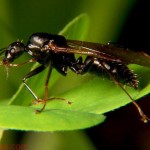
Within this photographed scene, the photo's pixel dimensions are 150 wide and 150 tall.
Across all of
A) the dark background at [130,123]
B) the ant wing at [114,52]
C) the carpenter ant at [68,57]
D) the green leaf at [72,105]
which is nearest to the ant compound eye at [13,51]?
the carpenter ant at [68,57]

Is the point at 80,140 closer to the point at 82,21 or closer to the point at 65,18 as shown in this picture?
the point at 82,21

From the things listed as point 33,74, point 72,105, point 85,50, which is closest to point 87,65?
point 85,50

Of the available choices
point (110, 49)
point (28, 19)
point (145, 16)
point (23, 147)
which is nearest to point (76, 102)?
point (110, 49)

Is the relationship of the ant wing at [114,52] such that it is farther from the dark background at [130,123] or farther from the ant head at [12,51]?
the dark background at [130,123]

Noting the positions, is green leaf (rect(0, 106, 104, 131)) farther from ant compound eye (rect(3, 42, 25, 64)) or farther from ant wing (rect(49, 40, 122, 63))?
ant compound eye (rect(3, 42, 25, 64))

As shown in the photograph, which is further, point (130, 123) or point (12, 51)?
point (130, 123)

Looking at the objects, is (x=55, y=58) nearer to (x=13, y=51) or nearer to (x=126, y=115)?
(x=13, y=51)

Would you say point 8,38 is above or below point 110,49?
below
